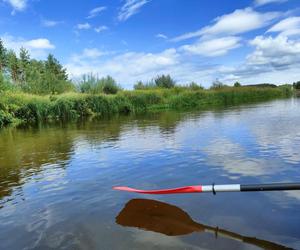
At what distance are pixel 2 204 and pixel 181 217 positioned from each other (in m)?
3.45

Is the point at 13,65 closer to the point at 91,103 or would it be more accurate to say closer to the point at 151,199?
the point at 91,103

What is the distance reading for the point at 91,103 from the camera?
3412 cm

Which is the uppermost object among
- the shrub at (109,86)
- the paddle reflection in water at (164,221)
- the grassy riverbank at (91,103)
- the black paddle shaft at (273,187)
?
the shrub at (109,86)

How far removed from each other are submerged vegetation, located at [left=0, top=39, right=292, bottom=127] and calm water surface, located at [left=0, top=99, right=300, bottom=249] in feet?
59.9

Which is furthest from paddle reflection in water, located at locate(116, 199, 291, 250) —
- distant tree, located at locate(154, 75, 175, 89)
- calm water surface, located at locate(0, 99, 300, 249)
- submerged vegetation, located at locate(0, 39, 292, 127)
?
distant tree, located at locate(154, 75, 175, 89)

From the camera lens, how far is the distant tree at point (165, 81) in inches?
1959

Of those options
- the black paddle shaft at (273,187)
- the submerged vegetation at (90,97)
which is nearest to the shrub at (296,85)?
the submerged vegetation at (90,97)

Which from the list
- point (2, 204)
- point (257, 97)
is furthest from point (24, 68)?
point (2, 204)

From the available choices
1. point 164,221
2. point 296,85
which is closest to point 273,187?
point 164,221

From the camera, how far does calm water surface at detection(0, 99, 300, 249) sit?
488 cm

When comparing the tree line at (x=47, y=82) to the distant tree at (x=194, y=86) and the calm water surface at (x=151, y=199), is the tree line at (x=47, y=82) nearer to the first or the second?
the distant tree at (x=194, y=86)

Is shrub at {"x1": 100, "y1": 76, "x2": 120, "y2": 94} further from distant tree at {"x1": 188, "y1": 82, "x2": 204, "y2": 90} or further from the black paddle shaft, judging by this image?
the black paddle shaft

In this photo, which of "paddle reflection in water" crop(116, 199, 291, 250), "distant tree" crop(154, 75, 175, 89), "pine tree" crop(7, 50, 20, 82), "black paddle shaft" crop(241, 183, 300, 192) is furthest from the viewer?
"pine tree" crop(7, 50, 20, 82)

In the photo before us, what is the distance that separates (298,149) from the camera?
9.77 m
